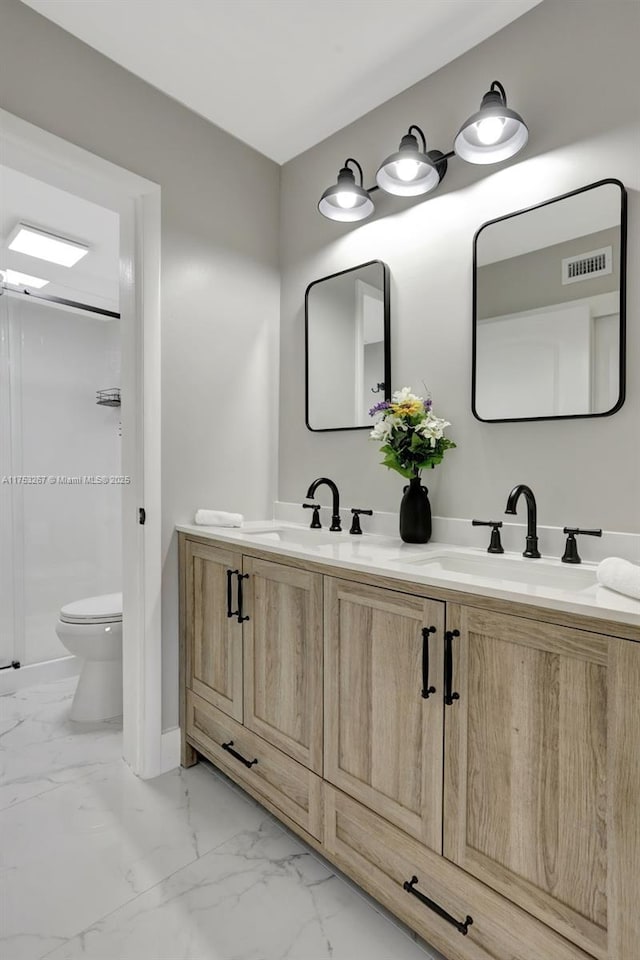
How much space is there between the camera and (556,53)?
62.4 inches

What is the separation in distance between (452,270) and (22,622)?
2.78m

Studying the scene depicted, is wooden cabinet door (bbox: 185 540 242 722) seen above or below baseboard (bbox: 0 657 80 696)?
above

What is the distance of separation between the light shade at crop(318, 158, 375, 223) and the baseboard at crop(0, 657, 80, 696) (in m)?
2.71

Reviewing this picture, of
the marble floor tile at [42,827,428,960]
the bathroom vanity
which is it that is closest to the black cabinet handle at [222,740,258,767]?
the bathroom vanity

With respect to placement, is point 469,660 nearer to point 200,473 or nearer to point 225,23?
point 200,473

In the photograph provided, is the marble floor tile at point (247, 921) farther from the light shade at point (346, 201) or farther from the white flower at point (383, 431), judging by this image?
the light shade at point (346, 201)

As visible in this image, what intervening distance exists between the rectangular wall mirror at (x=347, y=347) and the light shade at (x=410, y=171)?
273mm

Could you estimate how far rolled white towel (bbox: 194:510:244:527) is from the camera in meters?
2.12

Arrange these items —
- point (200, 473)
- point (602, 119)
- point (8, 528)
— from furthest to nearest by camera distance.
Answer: point (8, 528) < point (200, 473) < point (602, 119)

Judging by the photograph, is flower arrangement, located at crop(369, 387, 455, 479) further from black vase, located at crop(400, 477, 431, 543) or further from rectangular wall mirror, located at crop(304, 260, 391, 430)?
rectangular wall mirror, located at crop(304, 260, 391, 430)

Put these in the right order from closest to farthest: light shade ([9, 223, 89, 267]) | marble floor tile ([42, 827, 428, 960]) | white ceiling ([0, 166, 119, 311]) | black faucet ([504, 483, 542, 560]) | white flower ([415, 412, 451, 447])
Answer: marble floor tile ([42, 827, 428, 960]) → black faucet ([504, 483, 542, 560]) → white flower ([415, 412, 451, 447]) → white ceiling ([0, 166, 119, 311]) → light shade ([9, 223, 89, 267])

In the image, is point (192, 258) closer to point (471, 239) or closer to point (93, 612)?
point (471, 239)

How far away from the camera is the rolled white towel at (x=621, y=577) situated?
3.33ft

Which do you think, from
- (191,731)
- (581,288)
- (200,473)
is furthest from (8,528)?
(581,288)
